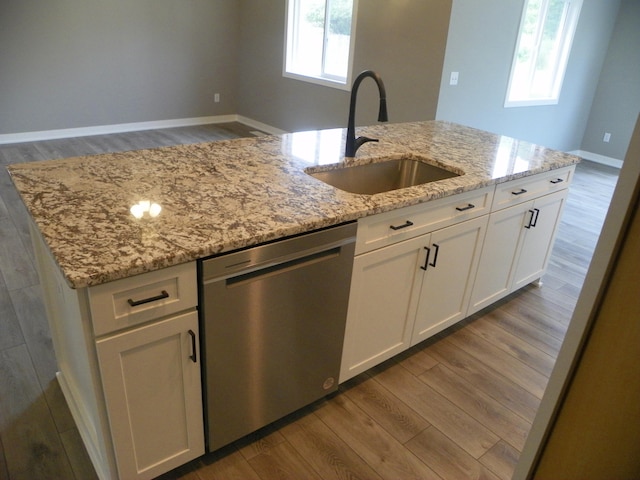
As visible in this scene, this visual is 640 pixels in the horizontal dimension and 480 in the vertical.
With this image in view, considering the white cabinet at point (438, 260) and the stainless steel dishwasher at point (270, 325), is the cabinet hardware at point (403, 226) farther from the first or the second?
the stainless steel dishwasher at point (270, 325)

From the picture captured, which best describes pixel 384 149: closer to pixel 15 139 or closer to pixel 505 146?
pixel 505 146

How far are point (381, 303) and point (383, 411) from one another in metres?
0.47

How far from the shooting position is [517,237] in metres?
2.50

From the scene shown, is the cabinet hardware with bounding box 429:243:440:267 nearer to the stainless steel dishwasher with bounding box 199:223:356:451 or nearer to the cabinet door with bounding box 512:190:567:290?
the stainless steel dishwasher with bounding box 199:223:356:451

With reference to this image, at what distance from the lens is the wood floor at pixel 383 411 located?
66.1 inches

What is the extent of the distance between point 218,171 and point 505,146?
1689 millimetres

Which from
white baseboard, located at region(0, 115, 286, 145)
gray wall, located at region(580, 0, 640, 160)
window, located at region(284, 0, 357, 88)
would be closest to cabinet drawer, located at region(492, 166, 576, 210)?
window, located at region(284, 0, 357, 88)

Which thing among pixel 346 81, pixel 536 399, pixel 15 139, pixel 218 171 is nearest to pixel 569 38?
pixel 346 81

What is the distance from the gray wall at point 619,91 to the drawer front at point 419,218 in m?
5.13

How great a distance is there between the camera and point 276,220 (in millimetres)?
1444

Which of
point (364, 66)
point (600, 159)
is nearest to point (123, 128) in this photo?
point (364, 66)

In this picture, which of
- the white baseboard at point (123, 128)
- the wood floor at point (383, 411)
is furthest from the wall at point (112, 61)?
the wood floor at point (383, 411)

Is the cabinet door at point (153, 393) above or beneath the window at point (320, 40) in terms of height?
beneath

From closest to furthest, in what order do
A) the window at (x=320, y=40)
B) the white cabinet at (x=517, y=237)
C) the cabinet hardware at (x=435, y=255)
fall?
the cabinet hardware at (x=435, y=255) → the white cabinet at (x=517, y=237) → the window at (x=320, y=40)
